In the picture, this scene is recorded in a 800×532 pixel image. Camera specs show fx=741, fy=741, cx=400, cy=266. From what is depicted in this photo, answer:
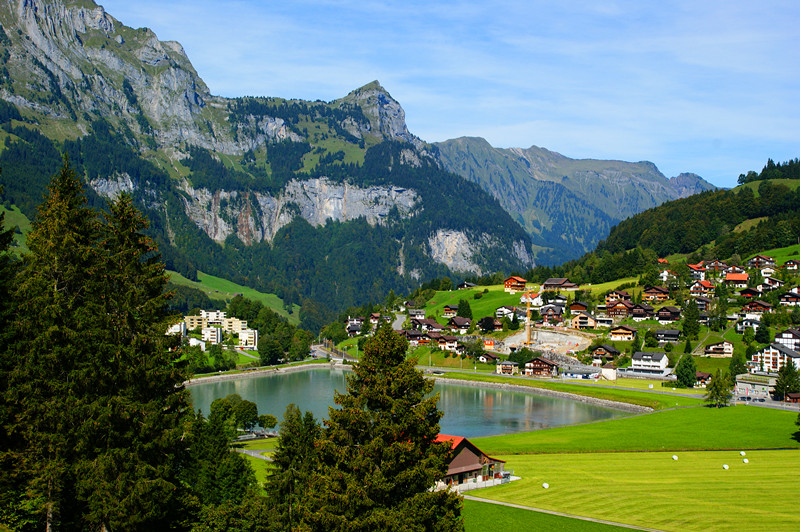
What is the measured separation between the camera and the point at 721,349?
266 feet

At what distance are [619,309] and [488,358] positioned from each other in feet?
62.9

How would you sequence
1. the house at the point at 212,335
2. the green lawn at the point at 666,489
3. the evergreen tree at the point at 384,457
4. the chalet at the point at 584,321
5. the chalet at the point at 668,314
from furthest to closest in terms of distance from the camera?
1. the house at the point at 212,335
2. the chalet at the point at 584,321
3. the chalet at the point at 668,314
4. the green lawn at the point at 666,489
5. the evergreen tree at the point at 384,457

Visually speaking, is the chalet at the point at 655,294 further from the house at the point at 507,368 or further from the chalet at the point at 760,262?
the house at the point at 507,368

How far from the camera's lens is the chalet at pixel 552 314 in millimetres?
104000

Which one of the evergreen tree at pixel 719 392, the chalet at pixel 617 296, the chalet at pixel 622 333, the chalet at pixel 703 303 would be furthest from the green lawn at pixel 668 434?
the chalet at pixel 617 296

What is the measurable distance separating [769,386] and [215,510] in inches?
2503

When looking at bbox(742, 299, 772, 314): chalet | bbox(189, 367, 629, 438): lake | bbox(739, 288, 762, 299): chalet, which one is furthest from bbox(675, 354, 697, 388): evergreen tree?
bbox(739, 288, 762, 299): chalet

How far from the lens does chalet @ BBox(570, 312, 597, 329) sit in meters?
99.5

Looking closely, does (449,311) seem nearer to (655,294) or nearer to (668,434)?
(655,294)

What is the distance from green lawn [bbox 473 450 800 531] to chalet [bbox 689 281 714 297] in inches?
2437

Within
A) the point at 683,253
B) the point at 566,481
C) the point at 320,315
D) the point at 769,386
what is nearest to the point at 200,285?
the point at 320,315

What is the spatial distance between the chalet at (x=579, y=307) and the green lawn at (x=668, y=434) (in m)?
42.6

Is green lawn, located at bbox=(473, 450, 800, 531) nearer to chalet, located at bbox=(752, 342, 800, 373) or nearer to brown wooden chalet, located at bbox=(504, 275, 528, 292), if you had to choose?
chalet, located at bbox=(752, 342, 800, 373)

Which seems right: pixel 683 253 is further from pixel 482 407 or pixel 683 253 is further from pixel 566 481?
pixel 566 481
